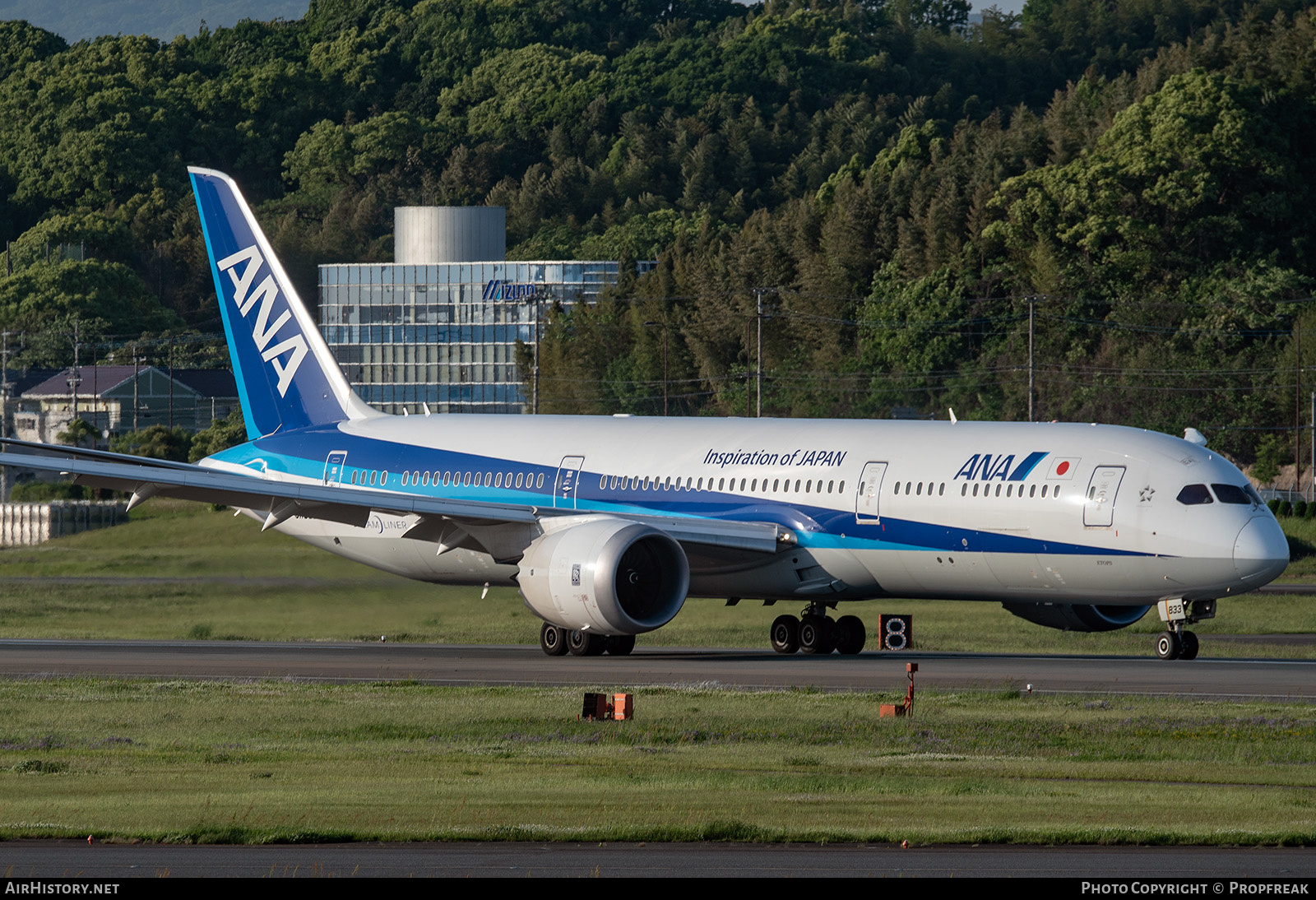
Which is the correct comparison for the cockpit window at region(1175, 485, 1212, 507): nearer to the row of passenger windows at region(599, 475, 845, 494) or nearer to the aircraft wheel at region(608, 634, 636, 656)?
the row of passenger windows at region(599, 475, 845, 494)

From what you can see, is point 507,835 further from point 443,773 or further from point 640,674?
point 640,674

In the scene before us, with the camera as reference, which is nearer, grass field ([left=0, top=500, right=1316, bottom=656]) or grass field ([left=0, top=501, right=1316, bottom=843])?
grass field ([left=0, top=501, right=1316, bottom=843])

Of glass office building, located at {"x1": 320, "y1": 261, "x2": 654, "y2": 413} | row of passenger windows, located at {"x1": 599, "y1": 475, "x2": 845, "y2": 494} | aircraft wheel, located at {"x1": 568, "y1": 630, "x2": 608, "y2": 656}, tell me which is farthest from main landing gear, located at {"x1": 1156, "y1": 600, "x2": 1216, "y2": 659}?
glass office building, located at {"x1": 320, "y1": 261, "x2": 654, "y2": 413}

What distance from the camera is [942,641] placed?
41.4m

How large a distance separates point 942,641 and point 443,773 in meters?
21.9

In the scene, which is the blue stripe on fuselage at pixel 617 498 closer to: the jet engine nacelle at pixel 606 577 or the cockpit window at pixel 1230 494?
the cockpit window at pixel 1230 494

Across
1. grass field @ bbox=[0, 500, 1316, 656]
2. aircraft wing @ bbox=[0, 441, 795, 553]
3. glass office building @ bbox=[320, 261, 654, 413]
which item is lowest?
grass field @ bbox=[0, 500, 1316, 656]

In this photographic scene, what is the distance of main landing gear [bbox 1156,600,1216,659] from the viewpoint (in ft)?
110

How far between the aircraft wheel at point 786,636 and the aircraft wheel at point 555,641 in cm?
390

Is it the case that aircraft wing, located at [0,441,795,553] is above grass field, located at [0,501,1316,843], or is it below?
above

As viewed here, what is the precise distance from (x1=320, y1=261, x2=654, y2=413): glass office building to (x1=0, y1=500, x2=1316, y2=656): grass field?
12714 cm

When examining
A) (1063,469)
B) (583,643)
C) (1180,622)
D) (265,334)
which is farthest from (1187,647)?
(265,334)

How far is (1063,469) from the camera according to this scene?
110ft

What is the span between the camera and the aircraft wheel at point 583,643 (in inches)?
1430
